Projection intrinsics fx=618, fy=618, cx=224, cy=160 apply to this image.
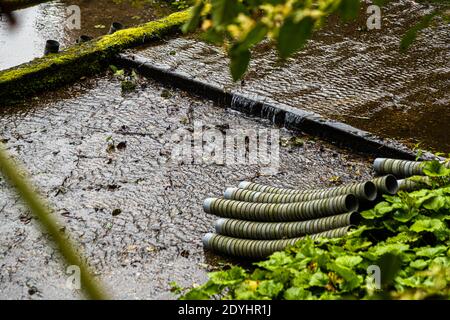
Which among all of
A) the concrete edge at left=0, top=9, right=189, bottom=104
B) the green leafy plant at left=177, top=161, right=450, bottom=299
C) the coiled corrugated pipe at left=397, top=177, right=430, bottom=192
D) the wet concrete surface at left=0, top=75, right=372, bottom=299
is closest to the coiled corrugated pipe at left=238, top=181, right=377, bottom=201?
the green leafy plant at left=177, top=161, right=450, bottom=299

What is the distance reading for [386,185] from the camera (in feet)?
14.8

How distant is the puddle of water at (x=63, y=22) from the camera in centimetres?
915

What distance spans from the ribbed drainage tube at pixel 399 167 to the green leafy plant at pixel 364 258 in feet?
0.88

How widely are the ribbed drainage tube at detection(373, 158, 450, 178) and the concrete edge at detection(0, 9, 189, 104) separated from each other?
4.35 metres

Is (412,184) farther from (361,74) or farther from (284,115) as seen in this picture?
(361,74)

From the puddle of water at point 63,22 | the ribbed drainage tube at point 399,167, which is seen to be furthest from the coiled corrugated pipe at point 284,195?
the puddle of water at point 63,22

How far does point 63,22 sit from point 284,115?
5.16m

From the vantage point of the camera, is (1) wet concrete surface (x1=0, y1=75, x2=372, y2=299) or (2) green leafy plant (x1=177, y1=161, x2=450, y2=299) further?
(1) wet concrete surface (x1=0, y1=75, x2=372, y2=299)

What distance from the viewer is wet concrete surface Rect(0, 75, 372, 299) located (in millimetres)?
4543

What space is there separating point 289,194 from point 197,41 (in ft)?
14.7

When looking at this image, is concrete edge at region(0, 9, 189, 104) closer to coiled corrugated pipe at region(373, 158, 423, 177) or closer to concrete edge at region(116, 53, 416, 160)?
concrete edge at region(116, 53, 416, 160)

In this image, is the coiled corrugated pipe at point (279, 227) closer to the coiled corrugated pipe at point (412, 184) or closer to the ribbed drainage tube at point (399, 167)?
the coiled corrugated pipe at point (412, 184)

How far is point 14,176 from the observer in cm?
74

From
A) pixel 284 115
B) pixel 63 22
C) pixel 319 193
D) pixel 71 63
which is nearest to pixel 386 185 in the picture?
pixel 319 193
